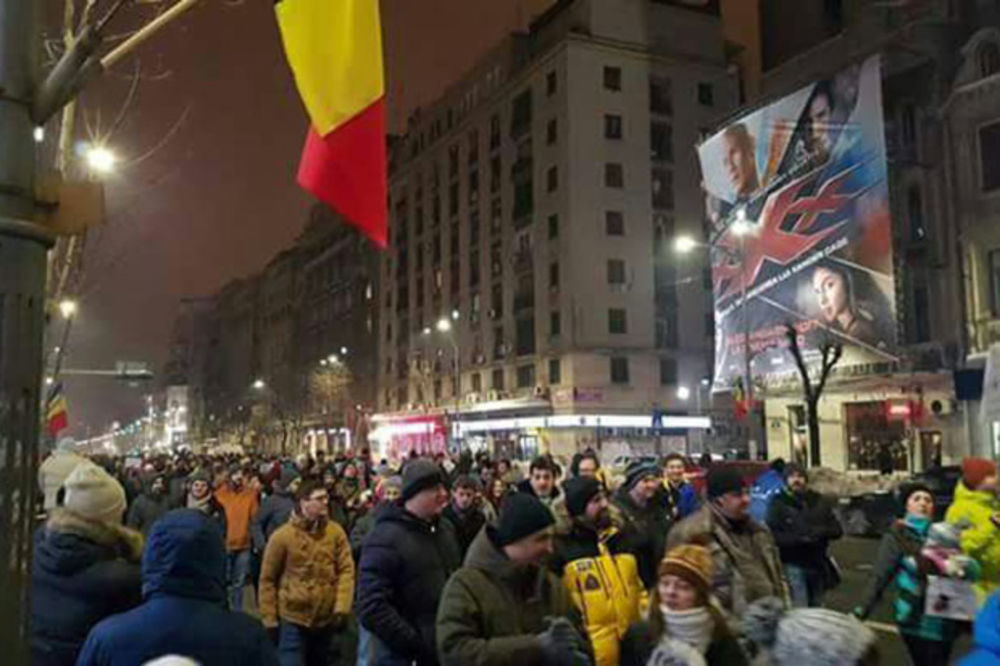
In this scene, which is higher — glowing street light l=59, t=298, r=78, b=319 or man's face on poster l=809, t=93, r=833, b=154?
man's face on poster l=809, t=93, r=833, b=154

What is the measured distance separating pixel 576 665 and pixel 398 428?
7156 cm

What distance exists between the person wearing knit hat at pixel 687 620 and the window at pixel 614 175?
5694cm

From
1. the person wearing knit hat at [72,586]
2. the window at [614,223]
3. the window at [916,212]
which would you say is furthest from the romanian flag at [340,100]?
the window at [614,223]

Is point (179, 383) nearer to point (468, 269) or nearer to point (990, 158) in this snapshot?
point (468, 269)

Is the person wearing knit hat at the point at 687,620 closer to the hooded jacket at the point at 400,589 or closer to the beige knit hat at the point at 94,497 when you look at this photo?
the hooded jacket at the point at 400,589

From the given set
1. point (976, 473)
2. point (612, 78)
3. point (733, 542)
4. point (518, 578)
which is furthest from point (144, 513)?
point (612, 78)

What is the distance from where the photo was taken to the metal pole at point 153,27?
15.0 ft

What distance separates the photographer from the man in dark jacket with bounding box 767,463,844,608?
9.45m

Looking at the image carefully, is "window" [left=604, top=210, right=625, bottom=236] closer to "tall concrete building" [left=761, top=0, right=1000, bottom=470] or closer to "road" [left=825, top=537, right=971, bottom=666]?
"tall concrete building" [left=761, top=0, right=1000, bottom=470]

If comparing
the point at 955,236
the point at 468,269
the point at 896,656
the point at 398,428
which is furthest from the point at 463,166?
the point at 896,656

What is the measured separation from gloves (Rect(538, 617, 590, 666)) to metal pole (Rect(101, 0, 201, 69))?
9.47 ft

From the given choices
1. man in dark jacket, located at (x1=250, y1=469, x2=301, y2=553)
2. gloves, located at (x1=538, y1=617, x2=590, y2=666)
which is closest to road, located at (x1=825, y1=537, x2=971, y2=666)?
gloves, located at (x1=538, y1=617, x2=590, y2=666)

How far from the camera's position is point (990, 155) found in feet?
113

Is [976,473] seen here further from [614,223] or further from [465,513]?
[614,223]
